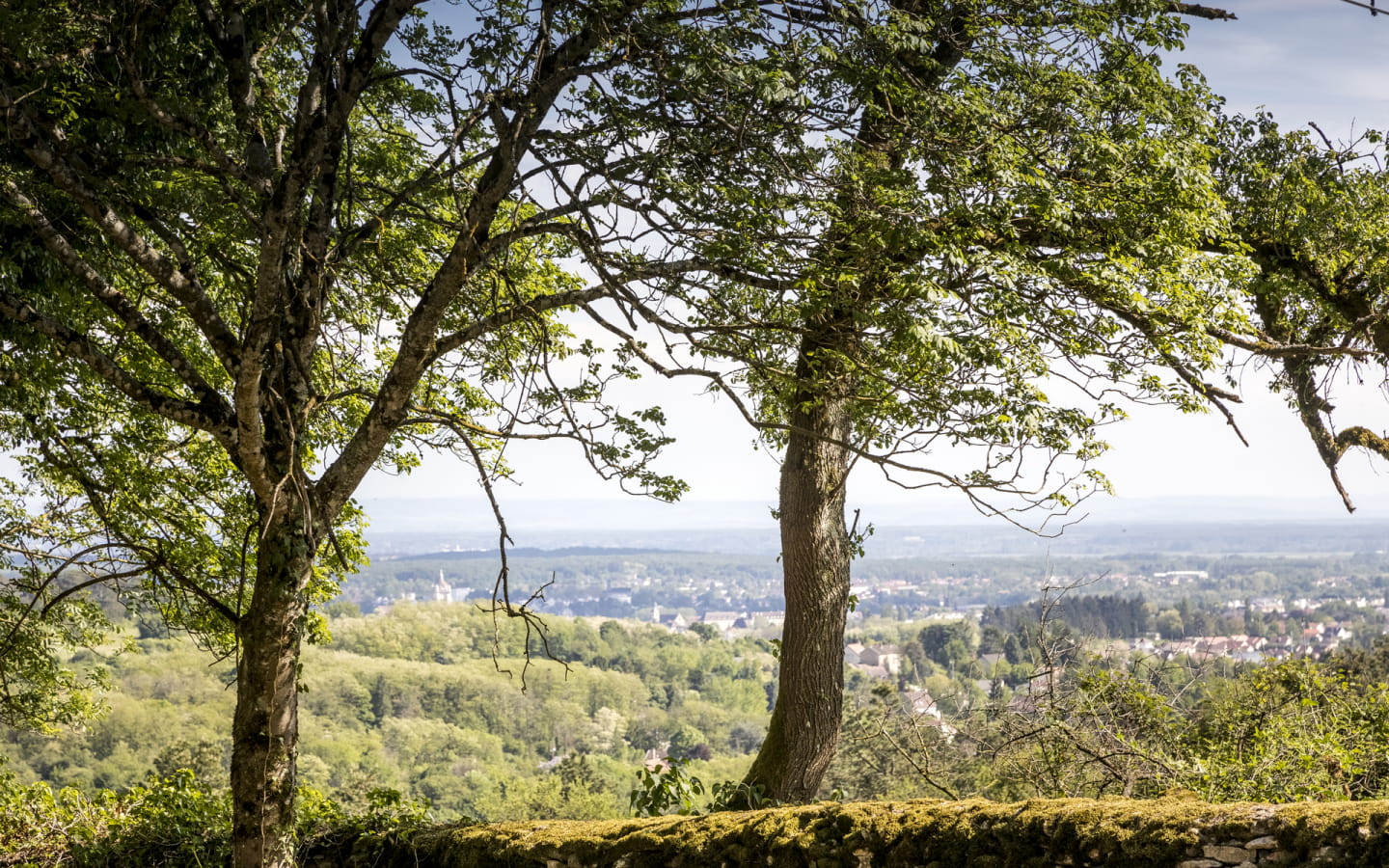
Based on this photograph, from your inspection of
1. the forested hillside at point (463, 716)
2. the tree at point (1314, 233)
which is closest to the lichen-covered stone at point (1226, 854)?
the tree at point (1314, 233)

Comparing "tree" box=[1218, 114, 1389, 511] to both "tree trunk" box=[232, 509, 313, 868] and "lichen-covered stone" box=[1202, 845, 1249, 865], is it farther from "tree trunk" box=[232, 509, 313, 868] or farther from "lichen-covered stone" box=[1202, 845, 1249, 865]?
"tree trunk" box=[232, 509, 313, 868]

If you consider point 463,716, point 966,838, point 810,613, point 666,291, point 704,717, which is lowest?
point 704,717

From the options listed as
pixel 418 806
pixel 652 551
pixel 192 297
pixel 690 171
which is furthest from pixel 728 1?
pixel 652 551

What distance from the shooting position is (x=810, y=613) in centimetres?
565

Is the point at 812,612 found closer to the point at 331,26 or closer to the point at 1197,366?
the point at 1197,366

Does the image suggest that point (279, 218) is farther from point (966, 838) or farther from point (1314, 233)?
point (1314, 233)

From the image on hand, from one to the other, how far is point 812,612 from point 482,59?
12.2ft

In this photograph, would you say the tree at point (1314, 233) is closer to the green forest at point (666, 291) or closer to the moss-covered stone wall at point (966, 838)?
the green forest at point (666, 291)

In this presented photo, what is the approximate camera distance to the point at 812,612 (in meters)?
5.65

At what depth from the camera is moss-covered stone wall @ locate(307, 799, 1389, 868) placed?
2.32 metres

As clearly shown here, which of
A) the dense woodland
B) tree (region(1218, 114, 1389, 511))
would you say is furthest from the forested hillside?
tree (region(1218, 114, 1389, 511))

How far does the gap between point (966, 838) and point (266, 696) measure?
336 centimetres

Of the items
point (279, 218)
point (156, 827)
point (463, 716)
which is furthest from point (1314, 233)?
point (463, 716)

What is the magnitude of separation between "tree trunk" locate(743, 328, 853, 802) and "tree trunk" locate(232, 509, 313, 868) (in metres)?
2.74
